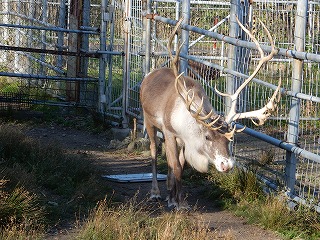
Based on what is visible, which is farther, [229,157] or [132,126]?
[132,126]

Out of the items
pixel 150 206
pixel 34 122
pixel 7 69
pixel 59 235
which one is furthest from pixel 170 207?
pixel 7 69

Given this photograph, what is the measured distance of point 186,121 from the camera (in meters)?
7.86

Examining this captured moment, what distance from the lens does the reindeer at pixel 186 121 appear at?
7379 mm

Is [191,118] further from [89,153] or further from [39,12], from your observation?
[39,12]

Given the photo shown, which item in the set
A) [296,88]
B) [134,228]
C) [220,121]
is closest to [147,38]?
[220,121]

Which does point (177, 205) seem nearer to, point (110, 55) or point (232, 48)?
point (232, 48)

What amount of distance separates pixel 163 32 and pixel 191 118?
16.2 feet

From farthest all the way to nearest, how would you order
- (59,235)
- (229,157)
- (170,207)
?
(170,207), (229,157), (59,235)

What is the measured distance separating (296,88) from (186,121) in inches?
48.7

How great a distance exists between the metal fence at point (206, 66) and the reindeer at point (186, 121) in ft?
1.70

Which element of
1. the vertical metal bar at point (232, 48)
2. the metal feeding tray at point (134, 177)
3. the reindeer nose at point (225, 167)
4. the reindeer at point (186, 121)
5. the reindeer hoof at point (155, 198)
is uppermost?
the vertical metal bar at point (232, 48)

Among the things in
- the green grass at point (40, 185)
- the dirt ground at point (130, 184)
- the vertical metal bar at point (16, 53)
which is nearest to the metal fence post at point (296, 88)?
the dirt ground at point (130, 184)

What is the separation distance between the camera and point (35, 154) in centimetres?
887

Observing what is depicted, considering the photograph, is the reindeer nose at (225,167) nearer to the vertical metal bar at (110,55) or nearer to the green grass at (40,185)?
the green grass at (40,185)
